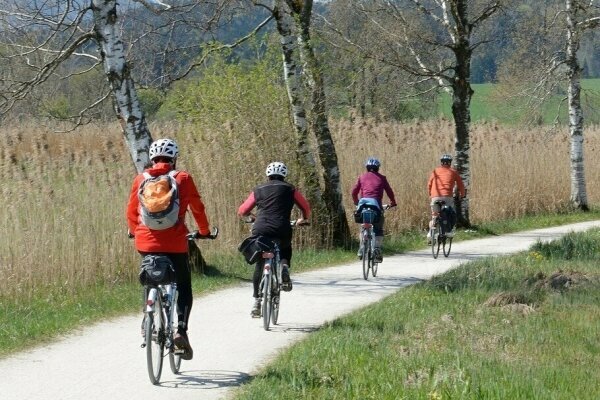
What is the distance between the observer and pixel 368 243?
1669 centimetres

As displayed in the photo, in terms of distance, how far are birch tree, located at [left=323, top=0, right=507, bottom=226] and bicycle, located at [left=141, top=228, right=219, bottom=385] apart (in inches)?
650

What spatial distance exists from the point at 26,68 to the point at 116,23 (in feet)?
4.90

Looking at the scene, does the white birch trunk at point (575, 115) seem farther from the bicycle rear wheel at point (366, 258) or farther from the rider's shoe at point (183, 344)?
the rider's shoe at point (183, 344)

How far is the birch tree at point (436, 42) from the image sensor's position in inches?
1001

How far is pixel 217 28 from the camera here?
68.4 ft

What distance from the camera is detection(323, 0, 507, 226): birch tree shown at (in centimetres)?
2544

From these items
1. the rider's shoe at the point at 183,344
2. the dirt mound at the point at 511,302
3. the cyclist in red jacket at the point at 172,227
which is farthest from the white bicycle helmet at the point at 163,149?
the dirt mound at the point at 511,302

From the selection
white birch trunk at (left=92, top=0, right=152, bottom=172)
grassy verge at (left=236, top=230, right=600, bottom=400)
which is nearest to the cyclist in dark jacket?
grassy verge at (left=236, top=230, right=600, bottom=400)

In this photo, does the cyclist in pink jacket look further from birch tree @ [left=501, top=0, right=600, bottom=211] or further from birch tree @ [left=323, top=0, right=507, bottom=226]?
birch tree @ [left=501, top=0, right=600, bottom=211]

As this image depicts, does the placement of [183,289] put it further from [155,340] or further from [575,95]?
[575,95]

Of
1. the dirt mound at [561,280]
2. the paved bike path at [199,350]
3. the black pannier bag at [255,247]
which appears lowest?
the paved bike path at [199,350]

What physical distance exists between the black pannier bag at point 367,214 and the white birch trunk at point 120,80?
11.4 ft

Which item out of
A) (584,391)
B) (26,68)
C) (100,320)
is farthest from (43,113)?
(584,391)

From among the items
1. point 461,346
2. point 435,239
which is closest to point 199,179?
point 435,239
